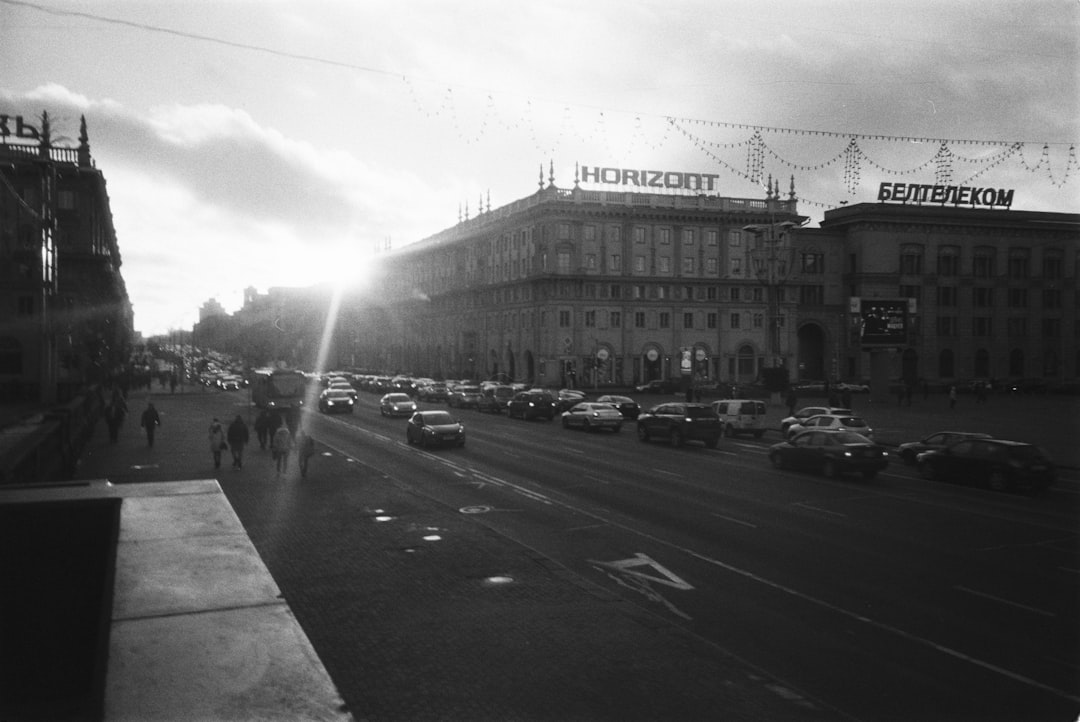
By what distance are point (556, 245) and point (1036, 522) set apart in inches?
2709

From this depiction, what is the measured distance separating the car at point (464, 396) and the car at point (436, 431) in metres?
24.8

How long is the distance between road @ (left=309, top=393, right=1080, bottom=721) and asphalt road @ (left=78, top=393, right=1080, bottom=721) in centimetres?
5

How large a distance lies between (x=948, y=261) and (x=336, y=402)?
7336 cm

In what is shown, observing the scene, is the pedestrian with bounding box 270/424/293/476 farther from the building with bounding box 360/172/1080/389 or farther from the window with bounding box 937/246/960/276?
the window with bounding box 937/246/960/276

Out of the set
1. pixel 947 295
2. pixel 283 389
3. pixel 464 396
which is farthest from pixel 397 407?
pixel 947 295

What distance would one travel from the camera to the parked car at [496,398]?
55594 millimetres

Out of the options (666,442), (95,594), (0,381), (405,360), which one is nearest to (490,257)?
(405,360)

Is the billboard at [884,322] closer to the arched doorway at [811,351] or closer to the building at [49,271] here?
the arched doorway at [811,351]

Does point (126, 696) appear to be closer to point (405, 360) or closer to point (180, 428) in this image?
point (180, 428)

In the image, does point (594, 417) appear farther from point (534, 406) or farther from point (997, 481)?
point (997, 481)

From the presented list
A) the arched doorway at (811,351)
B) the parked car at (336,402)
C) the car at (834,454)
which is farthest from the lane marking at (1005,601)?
the arched doorway at (811,351)

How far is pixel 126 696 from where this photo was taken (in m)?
5.11

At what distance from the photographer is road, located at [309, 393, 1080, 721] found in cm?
912

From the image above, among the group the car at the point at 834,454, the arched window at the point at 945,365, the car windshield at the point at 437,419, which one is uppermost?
the arched window at the point at 945,365
